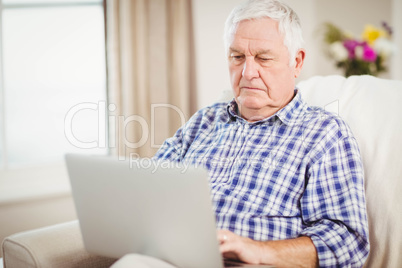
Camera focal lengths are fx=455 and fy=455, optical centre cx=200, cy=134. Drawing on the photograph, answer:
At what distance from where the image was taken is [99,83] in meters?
2.86

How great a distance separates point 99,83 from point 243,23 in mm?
1631

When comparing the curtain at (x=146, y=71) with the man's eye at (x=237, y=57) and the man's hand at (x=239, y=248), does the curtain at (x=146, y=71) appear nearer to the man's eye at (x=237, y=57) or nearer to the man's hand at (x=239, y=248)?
the man's eye at (x=237, y=57)

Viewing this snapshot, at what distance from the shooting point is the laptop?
0.89 metres

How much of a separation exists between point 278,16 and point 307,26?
1.78m

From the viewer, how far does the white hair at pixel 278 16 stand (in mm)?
1396

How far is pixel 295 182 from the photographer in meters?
1.28

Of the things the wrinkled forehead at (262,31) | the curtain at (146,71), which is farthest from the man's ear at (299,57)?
the curtain at (146,71)

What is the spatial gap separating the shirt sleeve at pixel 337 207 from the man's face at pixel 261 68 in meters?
0.27

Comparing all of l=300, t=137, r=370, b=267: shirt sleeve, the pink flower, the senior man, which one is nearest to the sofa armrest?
the senior man

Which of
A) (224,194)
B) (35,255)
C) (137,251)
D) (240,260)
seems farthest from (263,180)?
(35,255)

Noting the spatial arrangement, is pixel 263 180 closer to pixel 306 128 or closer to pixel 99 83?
pixel 306 128

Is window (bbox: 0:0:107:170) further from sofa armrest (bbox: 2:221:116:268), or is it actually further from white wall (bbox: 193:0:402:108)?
sofa armrest (bbox: 2:221:116:268)

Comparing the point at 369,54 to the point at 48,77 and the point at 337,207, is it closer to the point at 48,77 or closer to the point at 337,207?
the point at 337,207

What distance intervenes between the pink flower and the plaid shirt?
4.71 feet
